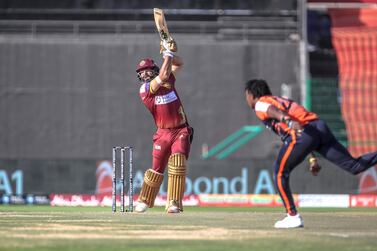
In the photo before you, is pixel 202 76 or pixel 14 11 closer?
pixel 202 76

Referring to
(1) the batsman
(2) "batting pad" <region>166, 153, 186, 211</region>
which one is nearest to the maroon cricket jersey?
(1) the batsman

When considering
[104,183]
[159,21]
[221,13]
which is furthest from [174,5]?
[159,21]

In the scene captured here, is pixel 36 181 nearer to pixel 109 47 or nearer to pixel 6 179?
pixel 6 179

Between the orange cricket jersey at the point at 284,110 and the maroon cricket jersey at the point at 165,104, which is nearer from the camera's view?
the orange cricket jersey at the point at 284,110

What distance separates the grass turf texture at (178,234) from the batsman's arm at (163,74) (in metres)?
2.02

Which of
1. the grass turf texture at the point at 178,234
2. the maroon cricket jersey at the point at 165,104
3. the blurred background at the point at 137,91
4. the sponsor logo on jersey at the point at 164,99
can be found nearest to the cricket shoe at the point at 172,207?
the grass turf texture at the point at 178,234

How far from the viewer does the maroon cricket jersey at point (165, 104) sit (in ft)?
51.7

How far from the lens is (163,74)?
15.4 metres

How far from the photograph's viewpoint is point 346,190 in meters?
29.3

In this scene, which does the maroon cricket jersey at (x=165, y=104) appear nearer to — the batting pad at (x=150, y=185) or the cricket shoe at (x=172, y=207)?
the batting pad at (x=150, y=185)

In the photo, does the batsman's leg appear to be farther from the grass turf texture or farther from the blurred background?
the blurred background

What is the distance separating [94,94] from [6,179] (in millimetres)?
4943

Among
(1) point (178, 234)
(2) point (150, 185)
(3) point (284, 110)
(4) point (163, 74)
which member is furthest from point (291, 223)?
(2) point (150, 185)

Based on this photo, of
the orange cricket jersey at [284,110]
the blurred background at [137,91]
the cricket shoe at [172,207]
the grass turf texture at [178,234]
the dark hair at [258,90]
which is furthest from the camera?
the blurred background at [137,91]
